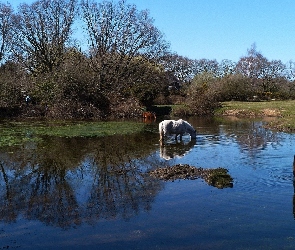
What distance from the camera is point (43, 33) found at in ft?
141

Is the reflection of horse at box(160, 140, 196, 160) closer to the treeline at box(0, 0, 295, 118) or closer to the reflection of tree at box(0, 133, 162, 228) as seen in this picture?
the reflection of tree at box(0, 133, 162, 228)

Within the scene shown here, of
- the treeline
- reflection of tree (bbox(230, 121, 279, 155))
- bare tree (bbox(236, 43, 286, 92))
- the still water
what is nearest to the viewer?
the still water

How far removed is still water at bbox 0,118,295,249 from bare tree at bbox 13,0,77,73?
92.3 feet

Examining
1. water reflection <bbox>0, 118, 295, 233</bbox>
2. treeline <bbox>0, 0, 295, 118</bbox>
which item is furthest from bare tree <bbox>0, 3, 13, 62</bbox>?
water reflection <bbox>0, 118, 295, 233</bbox>

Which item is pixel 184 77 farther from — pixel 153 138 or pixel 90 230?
pixel 90 230

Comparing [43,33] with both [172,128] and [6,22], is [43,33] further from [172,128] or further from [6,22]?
[172,128]

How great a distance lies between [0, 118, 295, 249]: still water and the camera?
24.5 ft

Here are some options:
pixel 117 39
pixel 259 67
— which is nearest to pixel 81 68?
pixel 117 39

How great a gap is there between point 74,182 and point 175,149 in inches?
286

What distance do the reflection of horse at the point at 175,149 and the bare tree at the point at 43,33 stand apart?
88.4 feet

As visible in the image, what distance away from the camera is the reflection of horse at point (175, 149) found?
53.9 feet

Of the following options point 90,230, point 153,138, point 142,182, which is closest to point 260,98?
point 153,138

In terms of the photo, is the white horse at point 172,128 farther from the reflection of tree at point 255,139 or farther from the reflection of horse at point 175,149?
the reflection of tree at point 255,139

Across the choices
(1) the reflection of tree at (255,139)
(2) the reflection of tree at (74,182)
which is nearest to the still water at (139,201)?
(2) the reflection of tree at (74,182)
